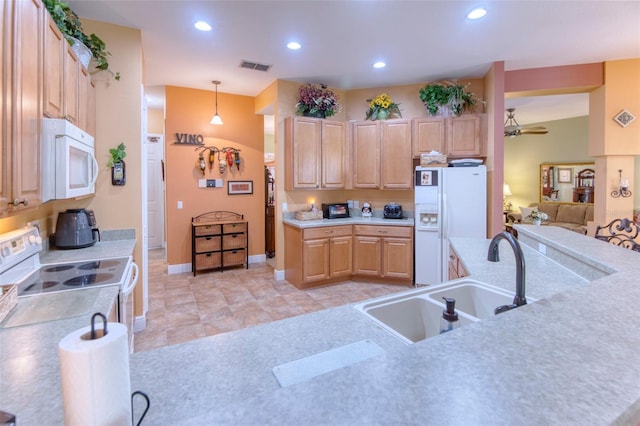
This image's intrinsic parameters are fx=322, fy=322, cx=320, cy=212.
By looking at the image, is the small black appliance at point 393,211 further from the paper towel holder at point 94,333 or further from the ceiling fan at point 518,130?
the paper towel holder at point 94,333

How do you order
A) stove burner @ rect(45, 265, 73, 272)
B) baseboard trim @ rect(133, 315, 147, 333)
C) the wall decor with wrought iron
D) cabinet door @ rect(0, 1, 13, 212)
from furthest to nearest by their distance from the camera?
1. the wall decor with wrought iron
2. baseboard trim @ rect(133, 315, 147, 333)
3. stove burner @ rect(45, 265, 73, 272)
4. cabinet door @ rect(0, 1, 13, 212)

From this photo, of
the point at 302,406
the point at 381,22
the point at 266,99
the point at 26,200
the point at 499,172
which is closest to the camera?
the point at 302,406

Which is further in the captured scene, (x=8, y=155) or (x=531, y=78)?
(x=531, y=78)

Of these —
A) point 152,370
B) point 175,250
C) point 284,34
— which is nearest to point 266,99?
point 284,34

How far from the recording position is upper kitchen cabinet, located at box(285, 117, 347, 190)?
4547 mm

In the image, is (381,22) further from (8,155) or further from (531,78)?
(8,155)

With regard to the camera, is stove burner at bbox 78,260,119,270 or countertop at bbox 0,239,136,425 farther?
stove burner at bbox 78,260,119,270

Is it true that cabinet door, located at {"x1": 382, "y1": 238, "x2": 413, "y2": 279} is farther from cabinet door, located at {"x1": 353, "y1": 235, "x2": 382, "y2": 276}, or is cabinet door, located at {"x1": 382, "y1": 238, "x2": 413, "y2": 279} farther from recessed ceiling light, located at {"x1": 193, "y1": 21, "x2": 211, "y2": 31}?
recessed ceiling light, located at {"x1": 193, "y1": 21, "x2": 211, "y2": 31}

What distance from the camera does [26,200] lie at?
147cm

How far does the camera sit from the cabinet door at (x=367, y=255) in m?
4.56

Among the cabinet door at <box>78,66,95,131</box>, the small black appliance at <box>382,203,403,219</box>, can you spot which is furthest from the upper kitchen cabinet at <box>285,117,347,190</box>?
the cabinet door at <box>78,66,95,131</box>

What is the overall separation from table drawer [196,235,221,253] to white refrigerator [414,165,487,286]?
9.75 feet

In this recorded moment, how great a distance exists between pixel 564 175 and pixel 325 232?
6.76 m

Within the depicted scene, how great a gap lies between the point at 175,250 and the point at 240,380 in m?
4.70
